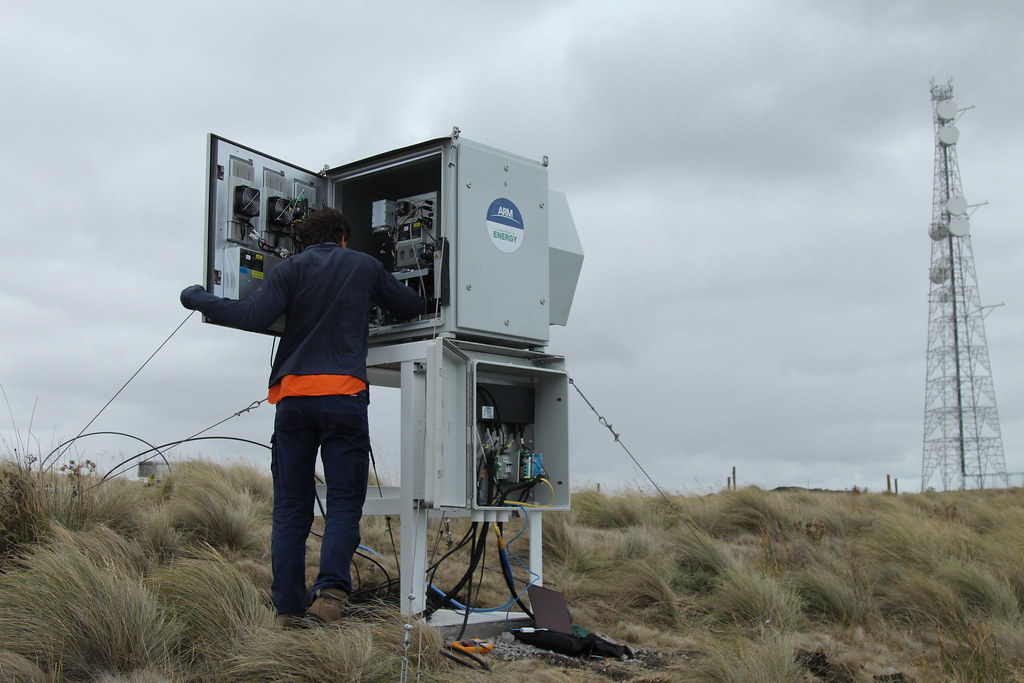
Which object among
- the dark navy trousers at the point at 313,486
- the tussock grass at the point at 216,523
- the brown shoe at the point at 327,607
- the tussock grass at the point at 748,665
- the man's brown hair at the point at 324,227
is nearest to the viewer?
the tussock grass at the point at 748,665

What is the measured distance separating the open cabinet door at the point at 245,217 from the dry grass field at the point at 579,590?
153cm

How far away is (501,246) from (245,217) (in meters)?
1.44

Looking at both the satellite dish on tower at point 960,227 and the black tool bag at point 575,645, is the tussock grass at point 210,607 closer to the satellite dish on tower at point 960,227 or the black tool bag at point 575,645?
the black tool bag at point 575,645

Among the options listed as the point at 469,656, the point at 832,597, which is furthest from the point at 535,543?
the point at 832,597

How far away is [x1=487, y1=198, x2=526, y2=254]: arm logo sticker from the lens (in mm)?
5574

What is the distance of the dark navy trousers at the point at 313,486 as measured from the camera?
4.60m

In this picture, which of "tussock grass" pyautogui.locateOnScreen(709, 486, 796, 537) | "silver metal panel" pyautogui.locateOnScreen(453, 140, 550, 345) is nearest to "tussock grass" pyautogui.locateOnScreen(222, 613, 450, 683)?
"silver metal panel" pyautogui.locateOnScreen(453, 140, 550, 345)

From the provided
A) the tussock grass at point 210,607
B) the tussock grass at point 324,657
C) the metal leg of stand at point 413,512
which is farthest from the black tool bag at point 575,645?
the tussock grass at point 210,607

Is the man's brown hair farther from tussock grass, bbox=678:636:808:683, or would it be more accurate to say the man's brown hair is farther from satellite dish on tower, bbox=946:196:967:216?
satellite dish on tower, bbox=946:196:967:216

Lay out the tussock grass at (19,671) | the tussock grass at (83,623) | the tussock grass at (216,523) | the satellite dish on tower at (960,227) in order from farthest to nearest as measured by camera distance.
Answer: the satellite dish on tower at (960,227) → the tussock grass at (216,523) → the tussock grass at (83,623) → the tussock grass at (19,671)

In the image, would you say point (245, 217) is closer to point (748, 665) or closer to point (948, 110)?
point (748, 665)

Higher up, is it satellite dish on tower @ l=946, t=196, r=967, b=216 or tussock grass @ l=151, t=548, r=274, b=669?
satellite dish on tower @ l=946, t=196, r=967, b=216

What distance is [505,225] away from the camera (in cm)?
566

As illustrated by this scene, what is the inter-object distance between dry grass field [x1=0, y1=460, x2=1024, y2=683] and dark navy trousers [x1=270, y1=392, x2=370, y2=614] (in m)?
0.21
